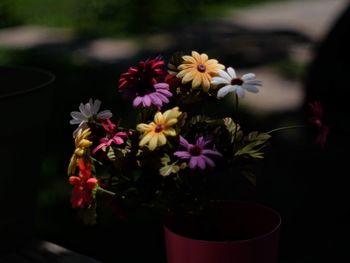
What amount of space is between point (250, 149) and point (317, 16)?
21.2 ft

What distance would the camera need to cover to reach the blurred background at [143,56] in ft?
10.3

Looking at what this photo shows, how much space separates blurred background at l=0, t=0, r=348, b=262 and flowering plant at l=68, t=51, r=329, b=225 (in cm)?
74

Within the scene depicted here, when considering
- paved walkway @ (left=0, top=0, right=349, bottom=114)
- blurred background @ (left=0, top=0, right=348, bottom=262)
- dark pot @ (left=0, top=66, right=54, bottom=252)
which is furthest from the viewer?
paved walkway @ (left=0, top=0, right=349, bottom=114)

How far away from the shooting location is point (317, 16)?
7.76 m

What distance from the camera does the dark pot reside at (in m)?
2.02

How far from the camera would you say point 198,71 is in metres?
1.58

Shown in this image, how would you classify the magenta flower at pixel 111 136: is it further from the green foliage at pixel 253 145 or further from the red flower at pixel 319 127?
the red flower at pixel 319 127

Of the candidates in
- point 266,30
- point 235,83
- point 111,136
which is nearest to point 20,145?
point 111,136

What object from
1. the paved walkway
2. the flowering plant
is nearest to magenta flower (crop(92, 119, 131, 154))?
the flowering plant

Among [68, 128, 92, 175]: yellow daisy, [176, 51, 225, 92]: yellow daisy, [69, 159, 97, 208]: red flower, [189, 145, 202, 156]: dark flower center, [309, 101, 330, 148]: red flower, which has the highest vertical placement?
[176, 51, 225, 92]: yellow daisy

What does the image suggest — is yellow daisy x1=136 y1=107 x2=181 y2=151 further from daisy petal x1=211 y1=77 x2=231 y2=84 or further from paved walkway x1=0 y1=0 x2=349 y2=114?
paved walkway x1=0 y1=0 x2=349 y2=114

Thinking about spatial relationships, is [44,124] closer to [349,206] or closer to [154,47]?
[349,206]

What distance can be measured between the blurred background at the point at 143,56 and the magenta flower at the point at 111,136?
0.72 meters

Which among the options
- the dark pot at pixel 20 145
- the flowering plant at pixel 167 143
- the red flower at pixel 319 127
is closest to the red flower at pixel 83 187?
the flowering plant at pixel 167 143
